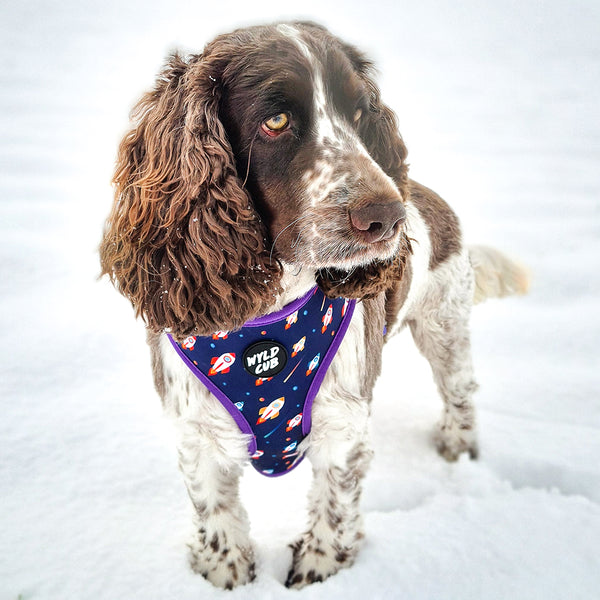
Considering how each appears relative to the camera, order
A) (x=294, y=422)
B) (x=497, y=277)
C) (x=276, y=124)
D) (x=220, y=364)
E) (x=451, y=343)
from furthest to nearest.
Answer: (x=497, y=277) → (x=451, y=343) → (x=294, y=422) → (x=220, y=364) → (x=276, y=124)

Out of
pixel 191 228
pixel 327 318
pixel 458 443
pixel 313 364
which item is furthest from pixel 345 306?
pixel 458 443

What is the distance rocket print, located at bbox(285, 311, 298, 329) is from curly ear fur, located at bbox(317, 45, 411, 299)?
122mm

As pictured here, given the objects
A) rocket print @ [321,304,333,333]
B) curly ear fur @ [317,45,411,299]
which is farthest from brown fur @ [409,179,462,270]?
rocket print @ [321,304,333,333]

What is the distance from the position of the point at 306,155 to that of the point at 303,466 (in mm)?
1680

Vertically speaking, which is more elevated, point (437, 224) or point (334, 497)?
point (437, 224)

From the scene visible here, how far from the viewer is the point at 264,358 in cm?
157

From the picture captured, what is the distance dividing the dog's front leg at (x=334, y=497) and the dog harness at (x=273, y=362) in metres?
0.14

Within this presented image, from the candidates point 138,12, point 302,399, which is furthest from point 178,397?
point 138,12

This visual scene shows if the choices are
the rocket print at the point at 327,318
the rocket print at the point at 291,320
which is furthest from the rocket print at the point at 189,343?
the rocket print at the point at 327,318

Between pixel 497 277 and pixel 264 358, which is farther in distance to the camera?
pixel 497 277

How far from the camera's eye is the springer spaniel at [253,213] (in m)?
1.37

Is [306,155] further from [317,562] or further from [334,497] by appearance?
[317,562]

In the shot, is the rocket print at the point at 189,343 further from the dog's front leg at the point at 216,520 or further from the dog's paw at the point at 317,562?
the dog's paw at the point at 317,562

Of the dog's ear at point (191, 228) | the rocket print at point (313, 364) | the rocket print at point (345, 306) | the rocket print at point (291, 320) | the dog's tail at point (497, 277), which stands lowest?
the dog's tail at point (497, 277)
